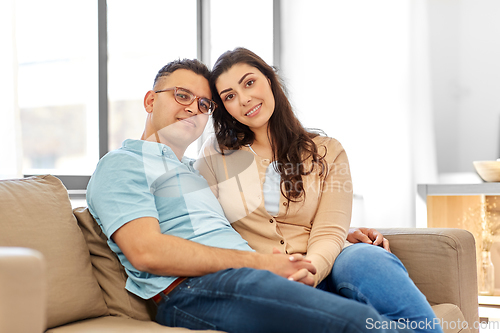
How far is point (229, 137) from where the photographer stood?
169 cm

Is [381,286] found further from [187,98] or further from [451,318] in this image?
[187,98]

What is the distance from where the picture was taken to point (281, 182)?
155 cm

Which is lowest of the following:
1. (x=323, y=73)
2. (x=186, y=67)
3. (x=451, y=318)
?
(x=451, y=318)

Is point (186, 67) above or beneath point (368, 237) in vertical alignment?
above

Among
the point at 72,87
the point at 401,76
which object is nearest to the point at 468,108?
the point at 401,76

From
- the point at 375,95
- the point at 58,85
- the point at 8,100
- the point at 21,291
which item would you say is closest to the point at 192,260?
the point at 21,291

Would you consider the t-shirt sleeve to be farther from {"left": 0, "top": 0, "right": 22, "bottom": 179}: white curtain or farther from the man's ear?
{"left": 0, "top": 0, "right": 22, "bottom": 179}: white curtain

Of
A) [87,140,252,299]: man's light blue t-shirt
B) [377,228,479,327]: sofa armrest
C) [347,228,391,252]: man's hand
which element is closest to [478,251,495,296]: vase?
[377,228,479,327]: sofa armrest

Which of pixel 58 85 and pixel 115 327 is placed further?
pixel 58 85

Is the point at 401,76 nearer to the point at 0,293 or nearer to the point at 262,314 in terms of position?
→ the point at 262,314

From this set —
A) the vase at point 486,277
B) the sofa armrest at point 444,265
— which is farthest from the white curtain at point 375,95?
the sofa armrest at point 444,265

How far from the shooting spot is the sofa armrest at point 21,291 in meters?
0.66

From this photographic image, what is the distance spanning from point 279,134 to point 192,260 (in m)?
0.69

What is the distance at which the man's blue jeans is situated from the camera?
3.06 ft
